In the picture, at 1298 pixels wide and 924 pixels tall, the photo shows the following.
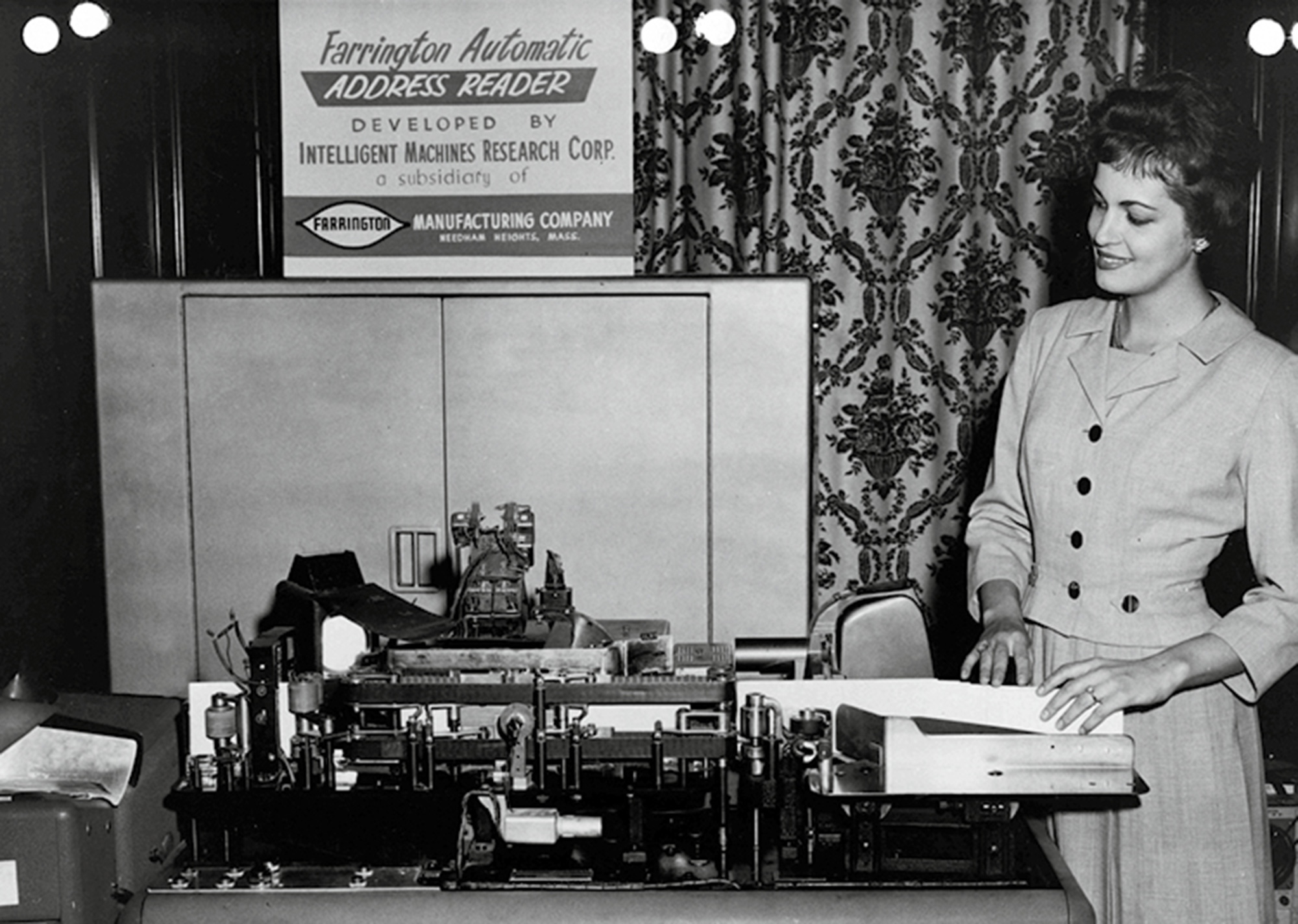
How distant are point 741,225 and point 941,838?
8.93 feet

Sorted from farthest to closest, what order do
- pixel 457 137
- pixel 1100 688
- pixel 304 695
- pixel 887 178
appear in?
pixel 887 178 → pixel 457 137 → pixel 304 695 → pixel 1100 688

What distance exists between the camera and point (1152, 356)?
A: 2.04 meters

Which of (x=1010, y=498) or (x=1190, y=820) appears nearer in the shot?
(x=1190, y=820)

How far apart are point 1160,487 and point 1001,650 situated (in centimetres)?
34

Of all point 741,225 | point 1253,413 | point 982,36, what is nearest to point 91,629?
point 741,225

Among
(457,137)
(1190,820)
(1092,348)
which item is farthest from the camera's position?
(457,137)

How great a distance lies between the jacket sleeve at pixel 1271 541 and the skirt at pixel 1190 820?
0.31ft

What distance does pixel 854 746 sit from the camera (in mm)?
1769

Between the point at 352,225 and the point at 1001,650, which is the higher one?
the point at 352,225

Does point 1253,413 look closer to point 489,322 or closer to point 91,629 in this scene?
point 489,322

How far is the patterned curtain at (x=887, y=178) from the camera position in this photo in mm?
4105

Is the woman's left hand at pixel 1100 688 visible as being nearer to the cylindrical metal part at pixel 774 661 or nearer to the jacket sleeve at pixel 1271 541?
the jacket sleeve at pixel 1271 541

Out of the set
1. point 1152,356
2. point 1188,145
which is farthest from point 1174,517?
point 1188,145

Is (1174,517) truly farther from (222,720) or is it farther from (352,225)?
(352,225)
